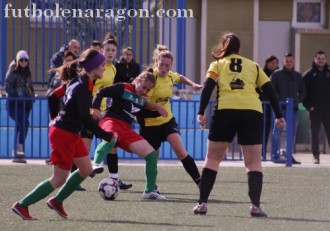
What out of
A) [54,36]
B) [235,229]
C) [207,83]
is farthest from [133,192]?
[54,36]

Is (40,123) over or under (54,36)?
under

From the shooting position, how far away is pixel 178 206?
11.5 m

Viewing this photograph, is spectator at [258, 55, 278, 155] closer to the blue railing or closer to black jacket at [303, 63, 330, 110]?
the blue railing

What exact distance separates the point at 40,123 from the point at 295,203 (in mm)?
7543

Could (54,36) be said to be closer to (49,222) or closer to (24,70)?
(24,70)

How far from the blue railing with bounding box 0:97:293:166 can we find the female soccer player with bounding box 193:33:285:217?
25.2 feet

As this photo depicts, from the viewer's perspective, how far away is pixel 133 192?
13.1 metres

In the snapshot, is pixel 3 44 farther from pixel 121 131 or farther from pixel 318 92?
pixel 121 131

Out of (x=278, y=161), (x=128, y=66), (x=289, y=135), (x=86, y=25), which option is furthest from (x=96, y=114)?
(x=86, y=25)

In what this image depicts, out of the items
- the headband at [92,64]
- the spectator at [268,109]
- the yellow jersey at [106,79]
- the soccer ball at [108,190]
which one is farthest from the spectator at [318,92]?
the headband at [92,64]

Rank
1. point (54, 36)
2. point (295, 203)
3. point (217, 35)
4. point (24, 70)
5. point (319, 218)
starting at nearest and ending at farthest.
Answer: point (319, 218), point (295, 203), point (24, 70), point (54, 36), point (217, 35)

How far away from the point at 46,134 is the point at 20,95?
0.87m

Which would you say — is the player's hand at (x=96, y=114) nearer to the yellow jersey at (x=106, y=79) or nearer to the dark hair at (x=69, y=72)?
the dark hair at (x=69, y=72)

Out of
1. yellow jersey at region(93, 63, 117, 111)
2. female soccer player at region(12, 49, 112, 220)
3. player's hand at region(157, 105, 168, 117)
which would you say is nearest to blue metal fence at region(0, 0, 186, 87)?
yellow jersey at region(93, 63, 117, 111)
